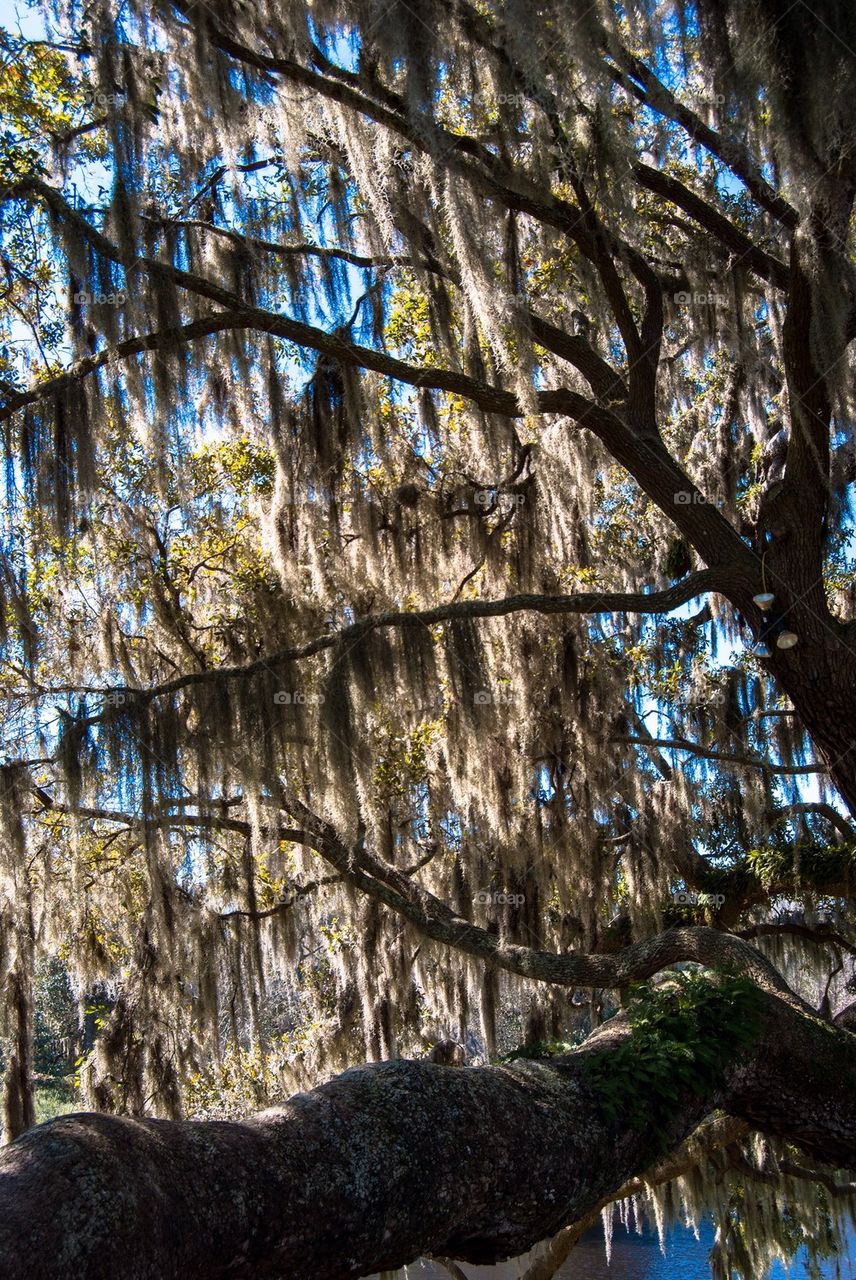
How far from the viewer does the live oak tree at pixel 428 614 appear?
412 cm

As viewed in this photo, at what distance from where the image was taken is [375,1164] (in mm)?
3541

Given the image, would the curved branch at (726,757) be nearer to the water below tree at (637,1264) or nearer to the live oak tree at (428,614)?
the live oak tree at (428,614)

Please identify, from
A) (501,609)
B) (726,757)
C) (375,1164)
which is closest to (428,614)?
(501,609)

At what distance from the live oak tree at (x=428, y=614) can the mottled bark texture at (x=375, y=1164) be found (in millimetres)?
16

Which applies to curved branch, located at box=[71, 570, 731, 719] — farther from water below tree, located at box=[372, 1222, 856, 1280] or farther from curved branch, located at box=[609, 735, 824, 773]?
water below tree, located at box=[372, 1222, 856, 1280]

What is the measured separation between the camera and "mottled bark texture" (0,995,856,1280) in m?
2.83

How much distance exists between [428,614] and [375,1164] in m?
2.74

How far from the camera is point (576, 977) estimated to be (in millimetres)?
5727

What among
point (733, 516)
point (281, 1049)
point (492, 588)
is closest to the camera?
point (492, 588)

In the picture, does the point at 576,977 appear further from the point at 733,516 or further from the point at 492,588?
the point at 733,516

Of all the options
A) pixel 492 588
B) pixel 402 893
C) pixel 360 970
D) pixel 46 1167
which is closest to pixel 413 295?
pixel 492 588

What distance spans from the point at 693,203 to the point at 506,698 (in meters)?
3.33

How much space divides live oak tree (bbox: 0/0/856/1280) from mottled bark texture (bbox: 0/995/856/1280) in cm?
2

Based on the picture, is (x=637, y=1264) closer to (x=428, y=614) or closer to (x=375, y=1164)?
(x=428, y=614)
